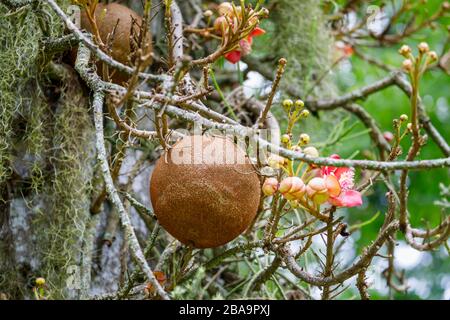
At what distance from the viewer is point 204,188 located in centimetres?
123

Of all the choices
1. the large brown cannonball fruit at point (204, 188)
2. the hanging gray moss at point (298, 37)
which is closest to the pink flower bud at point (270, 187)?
the large brown cannonball fruit at point (204, 188)

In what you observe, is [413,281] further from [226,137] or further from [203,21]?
[226,137]

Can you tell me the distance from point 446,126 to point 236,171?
229cm

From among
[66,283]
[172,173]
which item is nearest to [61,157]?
[66,283]

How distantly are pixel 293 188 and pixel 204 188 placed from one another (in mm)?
154

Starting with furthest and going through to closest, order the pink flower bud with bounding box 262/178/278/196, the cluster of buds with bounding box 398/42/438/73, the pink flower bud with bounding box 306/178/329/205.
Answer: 1. the pink flower bud with bounding box 262/178/278/196
2. the pink flower bud with bounding box 306/178/329/205
3. the cluster of buds with bounding box 398/42/438/73

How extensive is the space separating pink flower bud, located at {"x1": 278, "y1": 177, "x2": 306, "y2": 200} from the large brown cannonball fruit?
9cm

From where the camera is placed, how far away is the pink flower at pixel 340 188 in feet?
3.89

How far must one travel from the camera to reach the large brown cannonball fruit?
1236 mm

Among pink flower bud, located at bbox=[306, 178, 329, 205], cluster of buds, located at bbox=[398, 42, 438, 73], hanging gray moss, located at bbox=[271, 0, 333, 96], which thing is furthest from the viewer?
hanging gray moss, located at bbox=[271, 0, 333, 96]

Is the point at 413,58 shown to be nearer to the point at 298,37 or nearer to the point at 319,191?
the point at 319,191

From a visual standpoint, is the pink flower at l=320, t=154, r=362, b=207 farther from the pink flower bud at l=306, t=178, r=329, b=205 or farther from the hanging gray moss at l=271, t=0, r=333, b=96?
the hanging gray moss at l=271, t=0, r=333, b=96

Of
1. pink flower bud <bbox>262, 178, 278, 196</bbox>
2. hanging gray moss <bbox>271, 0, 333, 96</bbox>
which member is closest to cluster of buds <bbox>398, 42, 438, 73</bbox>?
pink flower bud <bbox>262, 178, 278, 196</bbox>

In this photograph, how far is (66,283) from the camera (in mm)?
1661
